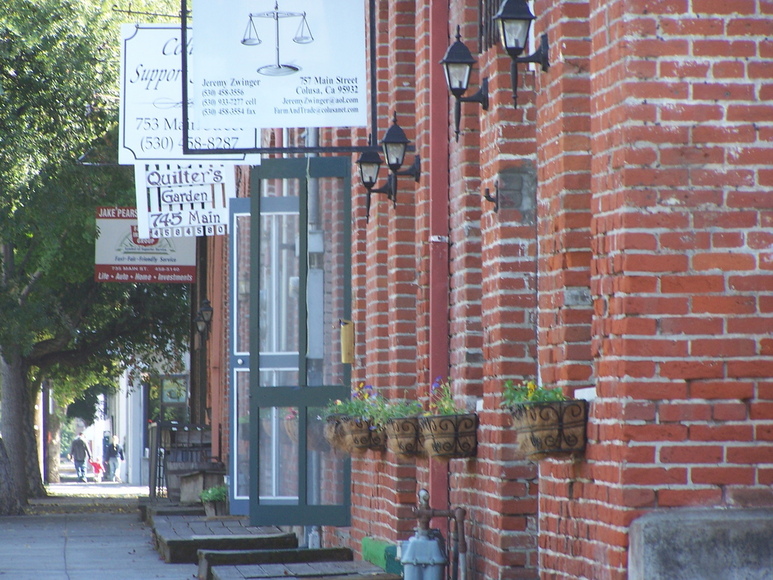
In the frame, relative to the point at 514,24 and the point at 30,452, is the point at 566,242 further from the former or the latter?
the point at 30,452

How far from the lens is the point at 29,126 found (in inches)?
811

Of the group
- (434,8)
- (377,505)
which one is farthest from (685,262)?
(377,505)

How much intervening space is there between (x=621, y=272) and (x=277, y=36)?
388cm

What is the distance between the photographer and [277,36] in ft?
26.1

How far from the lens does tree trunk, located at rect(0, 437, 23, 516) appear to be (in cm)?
2117

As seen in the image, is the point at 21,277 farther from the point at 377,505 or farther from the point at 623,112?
the point at 623,112

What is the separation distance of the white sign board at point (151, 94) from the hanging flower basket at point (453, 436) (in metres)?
6.18

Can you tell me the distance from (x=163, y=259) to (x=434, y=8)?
38.8 feet

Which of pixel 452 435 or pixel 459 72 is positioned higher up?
pixel 459 72

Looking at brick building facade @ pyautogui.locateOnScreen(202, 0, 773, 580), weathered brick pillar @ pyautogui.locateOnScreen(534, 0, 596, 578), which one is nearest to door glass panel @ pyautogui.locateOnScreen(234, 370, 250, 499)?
brick building facade @ pyautogui.locateOnScreen(202, 0, 773, 580)

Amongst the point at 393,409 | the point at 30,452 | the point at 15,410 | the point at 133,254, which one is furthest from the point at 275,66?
the point at 30,452

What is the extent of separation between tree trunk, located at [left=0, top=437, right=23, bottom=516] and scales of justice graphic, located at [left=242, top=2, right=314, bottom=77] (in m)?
14.7

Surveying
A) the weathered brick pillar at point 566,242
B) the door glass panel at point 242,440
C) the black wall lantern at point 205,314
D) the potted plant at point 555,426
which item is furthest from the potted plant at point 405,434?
the black wall lantern at point 205,314

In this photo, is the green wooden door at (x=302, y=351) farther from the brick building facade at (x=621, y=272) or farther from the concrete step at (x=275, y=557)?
the brick building facade at (x=621, y=272)
